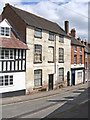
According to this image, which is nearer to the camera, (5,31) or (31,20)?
(5,31)

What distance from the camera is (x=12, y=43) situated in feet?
53.6

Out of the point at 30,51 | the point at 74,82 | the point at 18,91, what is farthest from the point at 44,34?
the point at 74,82

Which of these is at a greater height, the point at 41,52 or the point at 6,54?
the point at 41,52

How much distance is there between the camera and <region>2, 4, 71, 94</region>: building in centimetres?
1798

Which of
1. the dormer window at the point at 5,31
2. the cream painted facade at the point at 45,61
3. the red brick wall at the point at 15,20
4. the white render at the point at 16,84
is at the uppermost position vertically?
the red brick wall at the point at 15,20

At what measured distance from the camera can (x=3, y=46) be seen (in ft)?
49.6

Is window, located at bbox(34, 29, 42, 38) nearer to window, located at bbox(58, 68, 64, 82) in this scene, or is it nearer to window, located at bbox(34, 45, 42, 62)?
window, located at bbox(34, 45, 42, 62)

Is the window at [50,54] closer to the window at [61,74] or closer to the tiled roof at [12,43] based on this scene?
the window at [61,74]

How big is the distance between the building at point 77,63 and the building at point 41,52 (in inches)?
88.8

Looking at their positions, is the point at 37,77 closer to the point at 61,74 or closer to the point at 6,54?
the point at 6,54

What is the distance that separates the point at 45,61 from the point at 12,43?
5.89 meters

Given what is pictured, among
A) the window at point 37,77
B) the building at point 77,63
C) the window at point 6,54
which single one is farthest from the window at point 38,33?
the building at point 77,63

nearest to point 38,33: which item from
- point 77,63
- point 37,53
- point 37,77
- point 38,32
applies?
point 38,32

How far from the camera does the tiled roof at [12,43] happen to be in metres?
15.5
